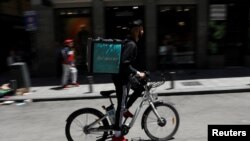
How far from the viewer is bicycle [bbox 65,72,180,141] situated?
22.2 feet

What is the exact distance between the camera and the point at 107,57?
6.59 metres

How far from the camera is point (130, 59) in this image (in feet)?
21.6

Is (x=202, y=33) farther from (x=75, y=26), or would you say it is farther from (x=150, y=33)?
(x=75, y=26)

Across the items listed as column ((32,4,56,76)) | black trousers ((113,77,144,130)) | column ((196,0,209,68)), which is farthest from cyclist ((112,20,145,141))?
column ((32,4,56,76))

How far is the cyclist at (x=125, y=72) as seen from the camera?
258 inches

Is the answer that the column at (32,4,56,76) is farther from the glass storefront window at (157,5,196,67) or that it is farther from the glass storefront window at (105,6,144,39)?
the glass storefront window at (157,5,196,67)

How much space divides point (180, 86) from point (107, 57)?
7428mm

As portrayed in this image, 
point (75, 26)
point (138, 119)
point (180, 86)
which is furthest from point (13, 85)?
point (138, 119)

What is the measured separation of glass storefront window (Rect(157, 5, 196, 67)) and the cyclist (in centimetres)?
1156

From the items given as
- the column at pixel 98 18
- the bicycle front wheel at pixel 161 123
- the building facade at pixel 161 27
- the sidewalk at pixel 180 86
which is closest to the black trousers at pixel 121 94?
the bicycle front wheel at pixel 161 123

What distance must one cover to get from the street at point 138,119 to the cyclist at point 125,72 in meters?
0.80

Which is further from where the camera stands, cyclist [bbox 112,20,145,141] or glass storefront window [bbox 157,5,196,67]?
glass storefront window [bbox 157,5,196,67]

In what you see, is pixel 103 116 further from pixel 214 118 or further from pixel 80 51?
pixel 80 51

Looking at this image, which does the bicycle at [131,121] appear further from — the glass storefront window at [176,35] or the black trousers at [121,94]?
the glass storefront window at [176,35]
